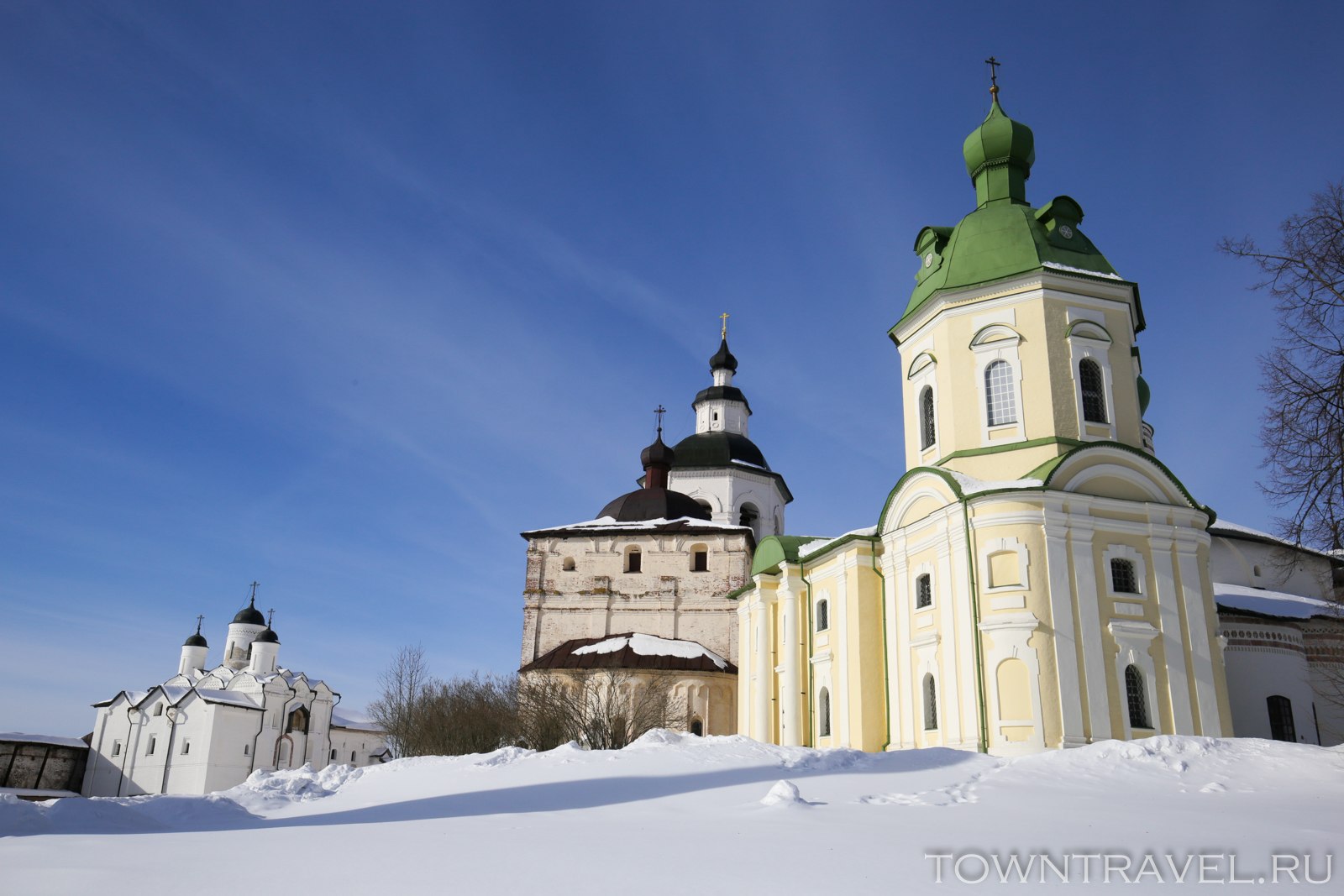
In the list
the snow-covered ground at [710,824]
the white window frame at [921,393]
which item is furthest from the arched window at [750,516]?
the snow-covered ground at [710,824]

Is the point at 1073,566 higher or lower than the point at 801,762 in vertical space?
higher

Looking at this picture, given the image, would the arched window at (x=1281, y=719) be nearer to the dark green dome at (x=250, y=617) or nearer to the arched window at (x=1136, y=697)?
the arched window at (x=1136, y=697)

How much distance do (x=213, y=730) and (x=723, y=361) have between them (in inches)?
1144

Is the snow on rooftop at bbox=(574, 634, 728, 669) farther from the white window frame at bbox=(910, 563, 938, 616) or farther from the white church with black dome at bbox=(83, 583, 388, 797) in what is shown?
the white church with black dome at bbox=(83, 583, 388, 797)

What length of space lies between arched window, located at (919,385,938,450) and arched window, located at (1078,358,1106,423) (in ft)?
9.47

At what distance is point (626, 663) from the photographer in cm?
2711

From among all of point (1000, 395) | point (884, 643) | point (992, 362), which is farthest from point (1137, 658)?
point (992, 362)

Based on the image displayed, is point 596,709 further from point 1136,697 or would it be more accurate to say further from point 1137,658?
point 1137,658

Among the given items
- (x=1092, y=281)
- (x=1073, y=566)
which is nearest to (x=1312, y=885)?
(x=1073, y=566)

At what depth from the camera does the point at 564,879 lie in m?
5.73

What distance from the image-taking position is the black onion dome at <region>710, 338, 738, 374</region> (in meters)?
39.8

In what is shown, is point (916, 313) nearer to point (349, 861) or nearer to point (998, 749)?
point (998, 749)

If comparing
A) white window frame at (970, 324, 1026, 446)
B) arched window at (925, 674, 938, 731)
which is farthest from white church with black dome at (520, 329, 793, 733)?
white window frame at (970, 324, 1026, 446)

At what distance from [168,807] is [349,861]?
18.2 ft
